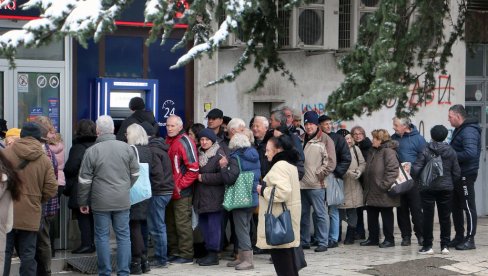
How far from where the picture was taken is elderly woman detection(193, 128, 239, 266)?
12.0 metres

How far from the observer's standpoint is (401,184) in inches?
542

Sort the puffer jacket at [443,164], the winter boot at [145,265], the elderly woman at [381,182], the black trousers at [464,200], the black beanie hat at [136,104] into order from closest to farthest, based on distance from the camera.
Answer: the winter boot at [145,265]
the black beanie hat at [136,104]
the puffer jacket at [443,164]
the black trousers at [464,200]
the elderly woman at [381,182]

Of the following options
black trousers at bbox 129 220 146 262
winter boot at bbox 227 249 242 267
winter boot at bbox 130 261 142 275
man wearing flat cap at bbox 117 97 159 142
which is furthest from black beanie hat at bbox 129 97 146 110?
winter boot at bbox 227 249 242 267

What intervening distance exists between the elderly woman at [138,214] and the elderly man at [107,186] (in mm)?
394

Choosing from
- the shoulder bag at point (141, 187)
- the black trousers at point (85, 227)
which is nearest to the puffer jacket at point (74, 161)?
the black trousers at point (85, 227)

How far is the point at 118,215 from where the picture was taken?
1089 centimetres

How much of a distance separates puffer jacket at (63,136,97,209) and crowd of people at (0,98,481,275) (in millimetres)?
16

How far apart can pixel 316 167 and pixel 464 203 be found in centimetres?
201

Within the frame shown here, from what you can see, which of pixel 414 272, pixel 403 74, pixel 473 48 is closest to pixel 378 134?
pixel 414 272

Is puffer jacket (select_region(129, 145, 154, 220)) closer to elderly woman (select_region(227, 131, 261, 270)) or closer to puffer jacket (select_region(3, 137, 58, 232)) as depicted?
elderly woman (select_region(227, 131, 261, 270))

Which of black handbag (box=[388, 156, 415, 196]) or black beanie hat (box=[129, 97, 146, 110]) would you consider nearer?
black beanie hat (box=[129, 97, 146, 110])

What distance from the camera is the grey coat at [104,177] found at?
10.7 m

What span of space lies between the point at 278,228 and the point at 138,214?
2199 mm

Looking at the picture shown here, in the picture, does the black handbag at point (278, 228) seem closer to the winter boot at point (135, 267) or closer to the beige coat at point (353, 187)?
the winter boot at point (135, 267)
